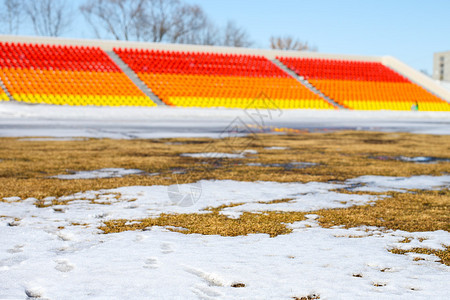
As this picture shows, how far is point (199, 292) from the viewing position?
2.11 metres

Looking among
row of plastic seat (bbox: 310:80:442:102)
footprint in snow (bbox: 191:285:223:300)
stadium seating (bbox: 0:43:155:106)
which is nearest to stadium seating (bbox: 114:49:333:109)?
stadium seating (bbox: 0:43:155:106)

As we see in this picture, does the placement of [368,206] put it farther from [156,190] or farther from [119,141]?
[119,141]

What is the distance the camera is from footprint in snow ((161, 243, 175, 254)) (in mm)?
2705

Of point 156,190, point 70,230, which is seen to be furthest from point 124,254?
point 156,190

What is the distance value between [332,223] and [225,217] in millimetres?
790

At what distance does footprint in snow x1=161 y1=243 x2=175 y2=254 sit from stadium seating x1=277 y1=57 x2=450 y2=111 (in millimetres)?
23537

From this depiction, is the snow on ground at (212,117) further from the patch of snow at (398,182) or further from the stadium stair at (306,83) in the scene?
the patch of snow at (398,182)

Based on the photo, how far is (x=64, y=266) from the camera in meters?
2.43

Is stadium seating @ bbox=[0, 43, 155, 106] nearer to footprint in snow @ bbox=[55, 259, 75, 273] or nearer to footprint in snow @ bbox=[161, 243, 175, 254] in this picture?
footprint in snow @ bbox=[161, 243, 175, 254]

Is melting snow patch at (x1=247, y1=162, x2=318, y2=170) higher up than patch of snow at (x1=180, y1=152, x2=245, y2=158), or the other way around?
patch of snow at (x1=180, y1=152, x2=245, y2=158)

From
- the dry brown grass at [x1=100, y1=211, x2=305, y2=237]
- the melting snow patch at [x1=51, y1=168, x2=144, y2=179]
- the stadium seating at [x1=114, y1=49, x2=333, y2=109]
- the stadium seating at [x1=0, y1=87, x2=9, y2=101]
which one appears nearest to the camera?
the dry brown grass at [x1=100, y1=211, x2=305, y2=237]

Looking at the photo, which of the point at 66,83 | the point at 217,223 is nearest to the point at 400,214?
A: the point at 217,223

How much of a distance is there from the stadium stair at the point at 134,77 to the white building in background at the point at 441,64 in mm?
93412

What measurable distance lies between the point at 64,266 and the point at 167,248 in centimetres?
59
